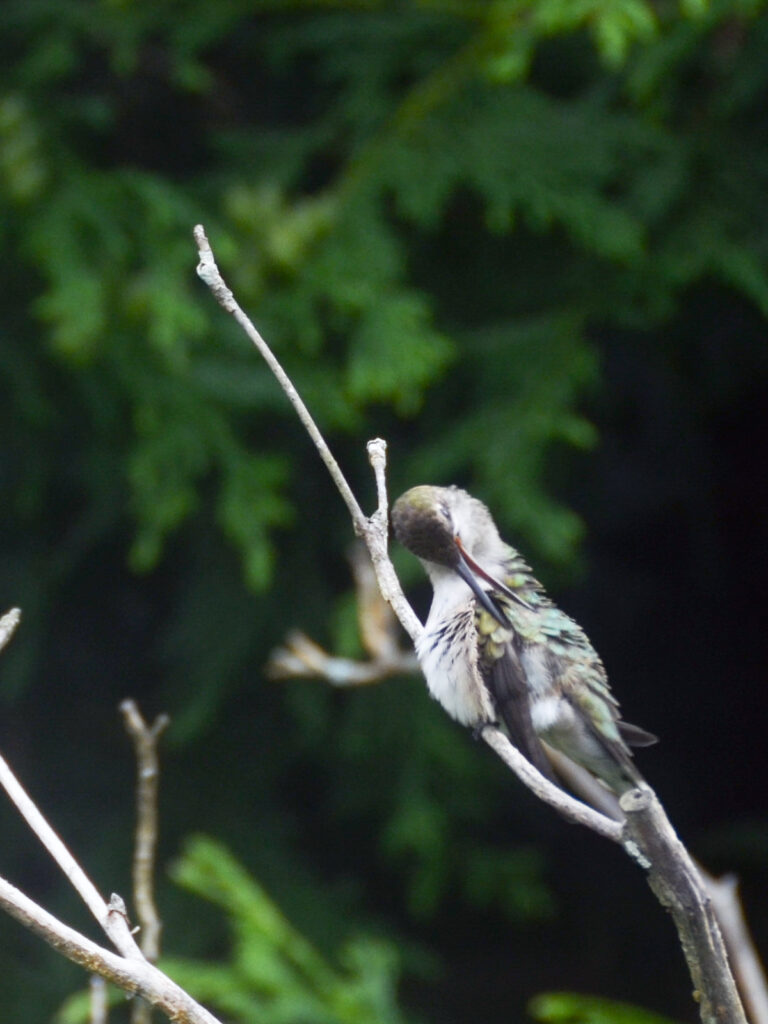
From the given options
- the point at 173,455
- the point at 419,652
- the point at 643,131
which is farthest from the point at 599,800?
the point at 643,131

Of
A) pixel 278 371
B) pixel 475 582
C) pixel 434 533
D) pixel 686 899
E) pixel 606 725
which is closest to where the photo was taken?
pixel 686 899

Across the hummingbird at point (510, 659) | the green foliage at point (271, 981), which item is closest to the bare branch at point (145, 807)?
the hummingbird at point (510, 659)

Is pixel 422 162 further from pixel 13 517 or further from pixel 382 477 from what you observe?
pixel 382 477

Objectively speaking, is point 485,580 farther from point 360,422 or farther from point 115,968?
point 360,422

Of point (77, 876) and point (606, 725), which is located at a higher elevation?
point (606, 725)

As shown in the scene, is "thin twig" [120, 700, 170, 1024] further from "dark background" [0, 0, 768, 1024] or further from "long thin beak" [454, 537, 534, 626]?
"dark background" [0, 0, 768, 1024]

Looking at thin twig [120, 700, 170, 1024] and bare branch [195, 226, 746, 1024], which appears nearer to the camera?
bare branch [195, 226, 746, 1024]

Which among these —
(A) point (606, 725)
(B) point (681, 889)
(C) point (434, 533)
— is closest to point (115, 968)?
(B) point (681, 889)

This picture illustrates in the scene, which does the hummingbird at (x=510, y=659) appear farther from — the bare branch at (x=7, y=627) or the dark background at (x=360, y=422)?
the dark background at (x=360, y=422)

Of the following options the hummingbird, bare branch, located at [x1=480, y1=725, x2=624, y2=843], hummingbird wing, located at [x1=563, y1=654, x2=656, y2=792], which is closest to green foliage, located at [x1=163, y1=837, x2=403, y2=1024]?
the hummingbird
